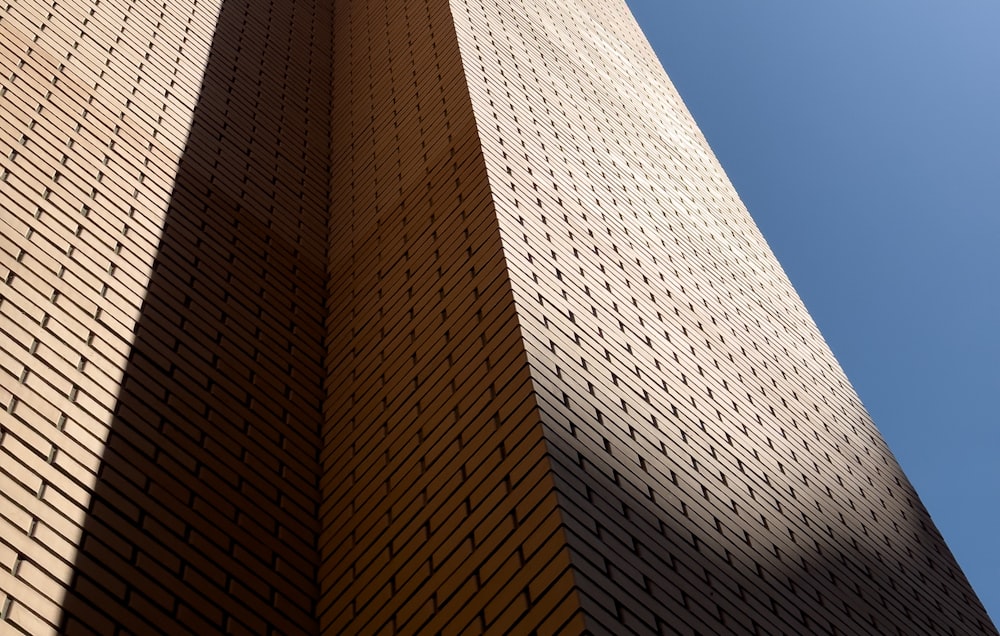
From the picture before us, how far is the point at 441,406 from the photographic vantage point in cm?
583

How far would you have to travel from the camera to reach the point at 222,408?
20.4 ft

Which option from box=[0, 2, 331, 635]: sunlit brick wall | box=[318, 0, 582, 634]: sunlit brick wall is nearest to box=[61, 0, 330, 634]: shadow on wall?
box=[0, 2, 331, 635]: sunlit brick wall

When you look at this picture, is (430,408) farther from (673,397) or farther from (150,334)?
(150,334)

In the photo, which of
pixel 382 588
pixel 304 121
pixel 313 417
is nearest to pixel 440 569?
pixel 382 588

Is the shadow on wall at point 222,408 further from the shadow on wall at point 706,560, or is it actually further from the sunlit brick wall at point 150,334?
the shadow on wall at point 706,560

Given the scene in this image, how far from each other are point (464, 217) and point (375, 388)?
1.10m

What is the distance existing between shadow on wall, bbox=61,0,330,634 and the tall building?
0.02 m

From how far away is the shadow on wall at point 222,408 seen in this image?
16.6 feet

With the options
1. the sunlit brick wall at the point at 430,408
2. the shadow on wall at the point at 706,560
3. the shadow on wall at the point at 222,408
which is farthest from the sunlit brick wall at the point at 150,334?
the shadow on wall at the point at 706,560

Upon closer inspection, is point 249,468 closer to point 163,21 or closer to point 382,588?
point 382,588

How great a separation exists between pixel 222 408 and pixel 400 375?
37.0 inches

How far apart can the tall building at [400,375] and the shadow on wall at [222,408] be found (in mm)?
20

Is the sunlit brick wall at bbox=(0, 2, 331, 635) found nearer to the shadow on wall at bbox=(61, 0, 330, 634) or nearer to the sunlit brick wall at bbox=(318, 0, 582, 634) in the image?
the shadow on wall at bbox=(61, 0, 330, 634)

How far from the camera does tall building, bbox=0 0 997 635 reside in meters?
4.98
